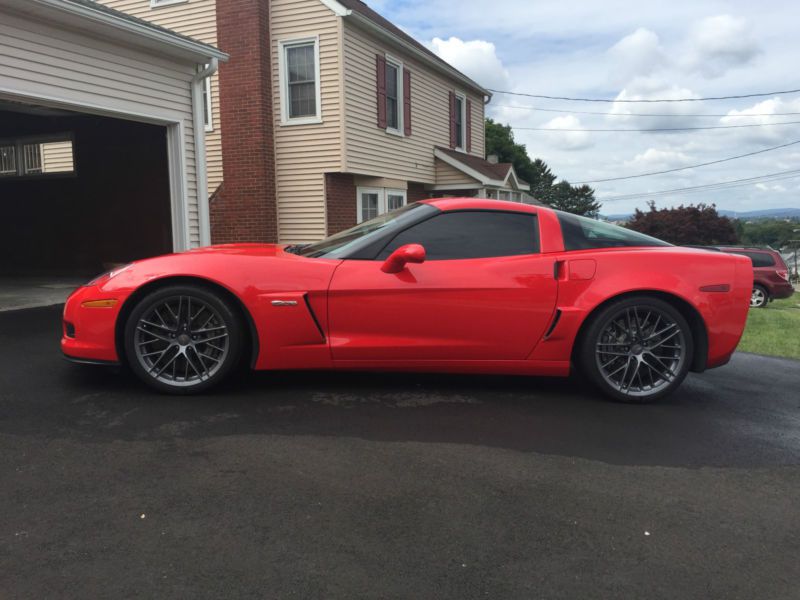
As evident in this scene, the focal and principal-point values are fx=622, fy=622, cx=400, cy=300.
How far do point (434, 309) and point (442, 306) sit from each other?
0.18ft

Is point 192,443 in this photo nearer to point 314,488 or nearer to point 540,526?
point 314,488

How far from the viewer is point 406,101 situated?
16.3 meters

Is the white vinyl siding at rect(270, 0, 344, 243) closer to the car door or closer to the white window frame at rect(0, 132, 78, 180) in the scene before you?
the white window frame at rect(0, 132, 78, 180)

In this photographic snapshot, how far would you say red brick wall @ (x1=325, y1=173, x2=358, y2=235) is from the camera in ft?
46.3

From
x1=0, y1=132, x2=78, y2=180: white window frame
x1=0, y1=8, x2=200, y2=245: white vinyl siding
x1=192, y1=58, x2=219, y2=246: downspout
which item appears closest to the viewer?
x1=0, y1=8, x2=200, y2=245: white vinyl siding

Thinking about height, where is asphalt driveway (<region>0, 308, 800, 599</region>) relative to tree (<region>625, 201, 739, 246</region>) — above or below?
below

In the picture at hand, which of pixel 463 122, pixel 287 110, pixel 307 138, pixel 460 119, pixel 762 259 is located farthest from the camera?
pixel 463 122

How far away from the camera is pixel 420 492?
9.00 feet

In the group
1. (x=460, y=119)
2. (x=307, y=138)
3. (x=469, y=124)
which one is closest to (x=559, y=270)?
(x=307, y=138)

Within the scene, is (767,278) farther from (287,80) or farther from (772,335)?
(287,80)

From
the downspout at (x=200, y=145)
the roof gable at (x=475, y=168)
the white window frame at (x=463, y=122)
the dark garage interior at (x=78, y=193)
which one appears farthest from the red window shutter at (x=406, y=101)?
the downspout at (x=200, y=145)

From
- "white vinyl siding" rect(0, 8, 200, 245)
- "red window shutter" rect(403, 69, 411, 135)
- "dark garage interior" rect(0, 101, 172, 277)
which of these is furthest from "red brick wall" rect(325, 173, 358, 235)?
"white vinyl siding" rect(0, 8, 200, 245)

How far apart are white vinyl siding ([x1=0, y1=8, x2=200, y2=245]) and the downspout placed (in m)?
0.07

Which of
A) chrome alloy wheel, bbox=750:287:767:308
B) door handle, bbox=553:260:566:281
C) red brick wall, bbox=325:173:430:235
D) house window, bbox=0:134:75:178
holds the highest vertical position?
house window, bbox=0:134:75:178
